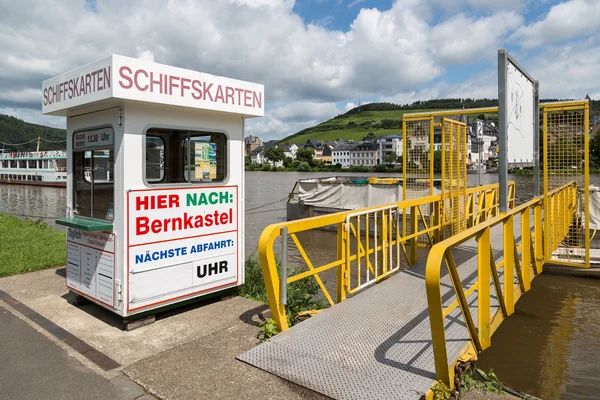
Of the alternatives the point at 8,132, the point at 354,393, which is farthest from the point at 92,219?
the point at 8,132

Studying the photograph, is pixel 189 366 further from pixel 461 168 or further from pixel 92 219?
pixel 461 168

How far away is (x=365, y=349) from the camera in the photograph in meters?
3.63

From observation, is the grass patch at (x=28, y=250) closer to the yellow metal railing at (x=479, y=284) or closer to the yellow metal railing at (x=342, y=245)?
the yellow metal railing at (x=342, y=245)

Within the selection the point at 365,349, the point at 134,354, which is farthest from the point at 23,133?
the point at 365,349

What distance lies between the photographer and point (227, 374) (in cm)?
337

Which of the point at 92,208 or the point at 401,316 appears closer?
the point at 401,316

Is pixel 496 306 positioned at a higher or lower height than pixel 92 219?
lower

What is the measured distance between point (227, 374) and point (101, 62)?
120 inches

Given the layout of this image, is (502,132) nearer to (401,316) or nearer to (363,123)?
(401,316)

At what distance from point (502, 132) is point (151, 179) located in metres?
3.76

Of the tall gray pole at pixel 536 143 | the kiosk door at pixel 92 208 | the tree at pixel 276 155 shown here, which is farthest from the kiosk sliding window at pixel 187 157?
the tree at pixel 276 155

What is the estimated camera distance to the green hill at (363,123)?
150000mm

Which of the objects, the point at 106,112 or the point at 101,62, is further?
the point at 106,112

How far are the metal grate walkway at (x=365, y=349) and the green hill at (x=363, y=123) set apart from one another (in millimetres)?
135615
